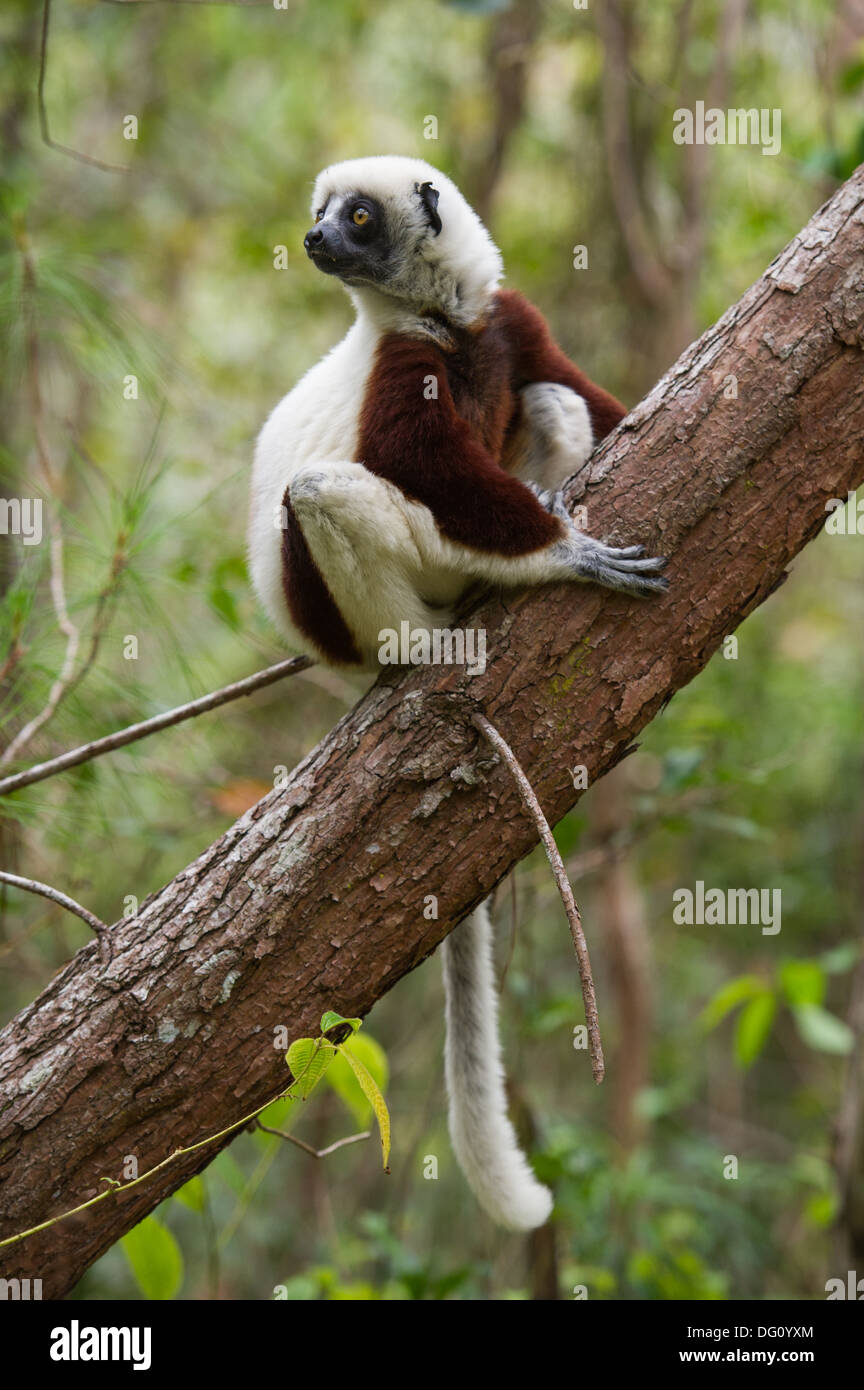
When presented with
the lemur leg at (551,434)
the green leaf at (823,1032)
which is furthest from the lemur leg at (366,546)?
the green leaf at (823,1032)

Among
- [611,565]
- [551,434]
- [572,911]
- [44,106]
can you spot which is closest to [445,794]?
[572,911]

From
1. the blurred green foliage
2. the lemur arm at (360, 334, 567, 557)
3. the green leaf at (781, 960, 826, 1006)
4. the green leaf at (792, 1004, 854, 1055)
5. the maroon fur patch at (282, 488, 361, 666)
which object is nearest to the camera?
the lemur arm at (360, 334, 567, 557)

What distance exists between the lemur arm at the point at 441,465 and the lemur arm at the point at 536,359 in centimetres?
48

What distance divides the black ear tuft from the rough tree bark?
3.43 ft

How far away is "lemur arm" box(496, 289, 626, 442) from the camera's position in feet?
10.8

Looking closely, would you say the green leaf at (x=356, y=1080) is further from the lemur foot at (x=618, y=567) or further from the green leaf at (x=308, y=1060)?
the lemur foot at (x=618, y=567)

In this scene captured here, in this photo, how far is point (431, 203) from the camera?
321cm

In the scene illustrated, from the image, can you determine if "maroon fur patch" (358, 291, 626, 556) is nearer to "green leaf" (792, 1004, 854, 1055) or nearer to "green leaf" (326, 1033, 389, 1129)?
"green leaf" (326, 1033, 389, 1129)

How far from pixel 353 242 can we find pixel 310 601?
103 cm

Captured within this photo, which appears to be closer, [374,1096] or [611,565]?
[374,1096]

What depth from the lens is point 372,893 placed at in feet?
8.05

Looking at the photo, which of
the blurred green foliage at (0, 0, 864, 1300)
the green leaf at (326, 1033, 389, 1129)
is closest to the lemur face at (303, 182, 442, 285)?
the blurred green foliage at (0, 0, 864, 1300)

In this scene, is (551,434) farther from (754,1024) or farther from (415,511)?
(754,1024)
